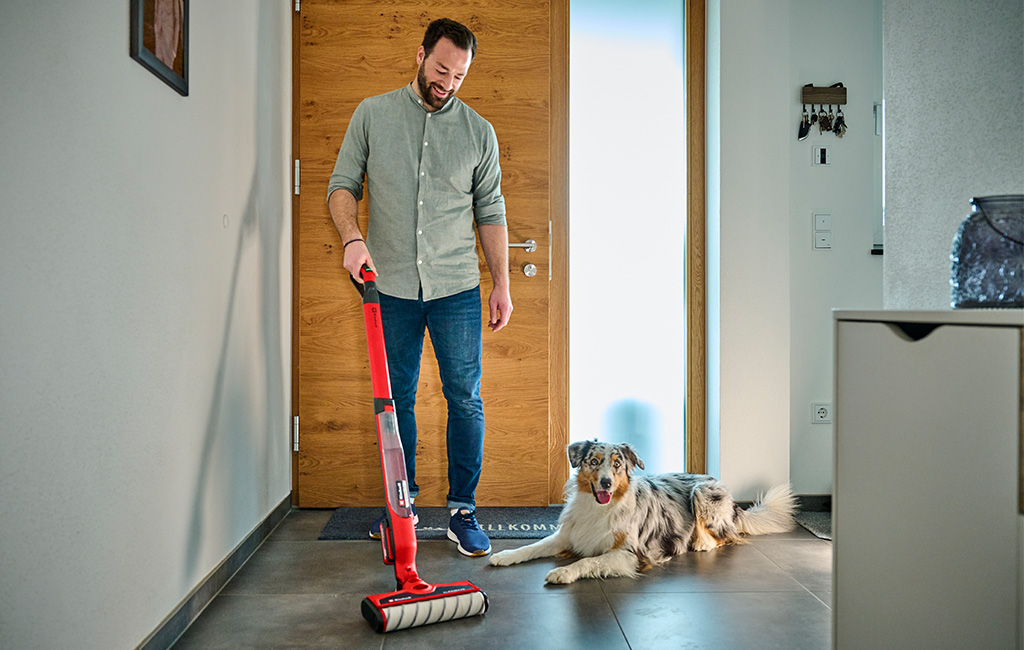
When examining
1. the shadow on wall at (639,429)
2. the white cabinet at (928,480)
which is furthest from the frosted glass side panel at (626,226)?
the white cabinet at (928,480)

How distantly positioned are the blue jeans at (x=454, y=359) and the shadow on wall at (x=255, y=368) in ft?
1.42

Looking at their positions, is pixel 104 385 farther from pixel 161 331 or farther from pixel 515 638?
pixel 515 638

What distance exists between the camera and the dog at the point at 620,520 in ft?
6.98

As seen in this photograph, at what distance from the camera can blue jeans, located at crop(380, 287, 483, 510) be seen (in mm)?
2408

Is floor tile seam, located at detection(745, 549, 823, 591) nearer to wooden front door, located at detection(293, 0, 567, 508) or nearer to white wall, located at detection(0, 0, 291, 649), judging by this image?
wooden front door, located at detection(293, 0, 567, 508)

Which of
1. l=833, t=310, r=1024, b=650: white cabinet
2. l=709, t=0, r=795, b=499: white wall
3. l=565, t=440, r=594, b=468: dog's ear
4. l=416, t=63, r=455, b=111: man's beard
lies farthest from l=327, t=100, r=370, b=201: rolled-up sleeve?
l=833, t=310, r=1024, b=650: white cabinet

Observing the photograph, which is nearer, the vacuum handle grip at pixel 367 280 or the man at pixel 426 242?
the vacuum handle grip at pixel 367 280

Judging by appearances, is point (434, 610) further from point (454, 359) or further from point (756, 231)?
point (756, 231)

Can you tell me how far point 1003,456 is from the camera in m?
0.90

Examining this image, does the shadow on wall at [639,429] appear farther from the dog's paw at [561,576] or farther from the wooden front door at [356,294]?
the dog's paw at [561,576]

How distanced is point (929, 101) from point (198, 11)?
68.6 inches

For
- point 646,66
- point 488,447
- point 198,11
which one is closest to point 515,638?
point 488,447

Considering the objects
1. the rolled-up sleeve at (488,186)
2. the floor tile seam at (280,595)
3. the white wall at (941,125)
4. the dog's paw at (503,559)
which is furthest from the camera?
the rolled-up sleeve at (488,186)

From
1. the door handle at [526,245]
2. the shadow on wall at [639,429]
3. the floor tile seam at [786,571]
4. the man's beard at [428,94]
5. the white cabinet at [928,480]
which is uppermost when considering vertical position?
the man's beard at [428,94]
